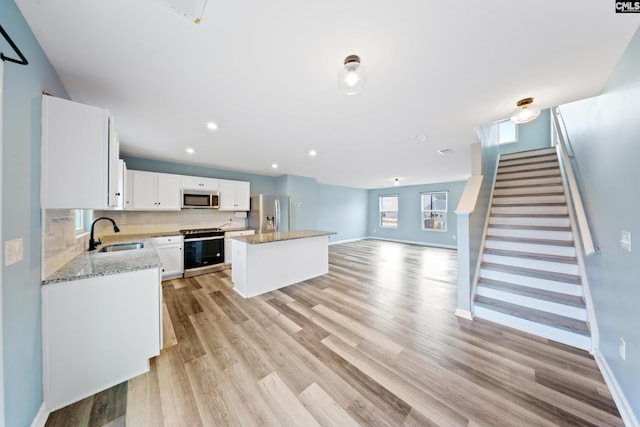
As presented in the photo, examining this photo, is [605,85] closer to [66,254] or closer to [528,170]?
[528,170]

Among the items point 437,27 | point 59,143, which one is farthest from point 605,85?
point 59,143

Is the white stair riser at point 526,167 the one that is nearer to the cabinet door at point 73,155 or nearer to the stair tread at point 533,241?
the stair tread at point 533,241

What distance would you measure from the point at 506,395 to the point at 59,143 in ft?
12.2

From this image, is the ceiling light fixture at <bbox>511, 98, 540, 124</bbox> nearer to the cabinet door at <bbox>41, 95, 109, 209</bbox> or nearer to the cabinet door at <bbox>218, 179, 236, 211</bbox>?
the cabinet door at <bbox>41, 95, 109, 209</bbox>

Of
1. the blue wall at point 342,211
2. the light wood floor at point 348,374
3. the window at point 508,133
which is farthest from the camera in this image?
the blue wall at point 342,211

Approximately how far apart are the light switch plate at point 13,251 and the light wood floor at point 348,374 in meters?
1.15

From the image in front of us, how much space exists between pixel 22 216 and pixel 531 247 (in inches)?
198

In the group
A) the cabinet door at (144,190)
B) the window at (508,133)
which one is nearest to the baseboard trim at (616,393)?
the cabinet door at (144,190)

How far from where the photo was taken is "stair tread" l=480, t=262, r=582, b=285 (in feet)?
7.97

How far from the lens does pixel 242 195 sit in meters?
5.21

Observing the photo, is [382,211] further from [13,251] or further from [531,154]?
[13,251]

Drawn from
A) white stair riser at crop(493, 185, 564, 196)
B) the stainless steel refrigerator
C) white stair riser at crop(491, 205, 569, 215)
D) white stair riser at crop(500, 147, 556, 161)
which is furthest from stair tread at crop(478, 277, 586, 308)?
the stainless steel refrigerator

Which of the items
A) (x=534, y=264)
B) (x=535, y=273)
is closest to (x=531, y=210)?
(x=534, y=264)

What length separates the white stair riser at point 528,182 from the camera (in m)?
3.63
